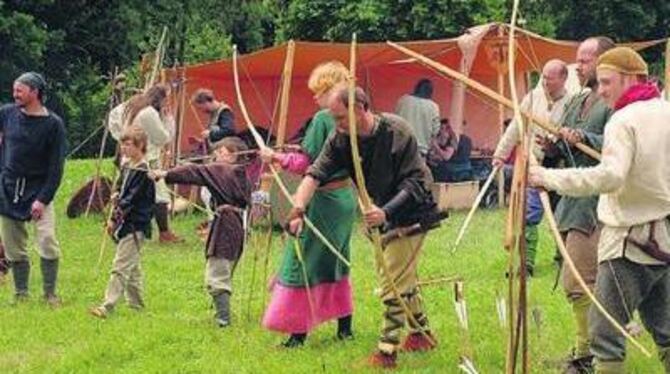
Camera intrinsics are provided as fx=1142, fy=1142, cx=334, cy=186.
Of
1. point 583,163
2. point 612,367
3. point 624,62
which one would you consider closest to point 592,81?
point 583,163

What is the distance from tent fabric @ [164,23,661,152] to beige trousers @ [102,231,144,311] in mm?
4993

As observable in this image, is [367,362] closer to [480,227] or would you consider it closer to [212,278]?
[212,278]

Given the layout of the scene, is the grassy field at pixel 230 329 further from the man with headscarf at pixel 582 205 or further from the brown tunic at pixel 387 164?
the brown tunic at pixel 387 164

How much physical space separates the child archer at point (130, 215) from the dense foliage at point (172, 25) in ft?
39.1

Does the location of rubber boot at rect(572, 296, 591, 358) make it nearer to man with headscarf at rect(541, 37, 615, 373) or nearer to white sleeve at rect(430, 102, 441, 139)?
man with headscarf at rect(541, 37, 615, 373)

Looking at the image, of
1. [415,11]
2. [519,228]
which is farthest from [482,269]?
[415,11]

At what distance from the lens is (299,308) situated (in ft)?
21.0

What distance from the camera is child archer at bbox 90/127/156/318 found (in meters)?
7.33

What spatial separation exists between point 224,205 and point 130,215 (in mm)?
778

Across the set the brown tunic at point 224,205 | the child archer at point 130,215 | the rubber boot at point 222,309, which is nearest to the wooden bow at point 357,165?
the brown tunic at point 224,205

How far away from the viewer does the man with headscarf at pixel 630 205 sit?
4.44 metres

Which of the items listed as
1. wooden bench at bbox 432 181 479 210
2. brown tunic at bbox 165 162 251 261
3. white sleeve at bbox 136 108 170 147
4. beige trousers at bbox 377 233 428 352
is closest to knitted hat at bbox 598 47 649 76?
beige trousers at bbox 377 233 428 352

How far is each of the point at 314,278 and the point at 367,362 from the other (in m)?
0.66

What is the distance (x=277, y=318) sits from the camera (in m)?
6.43
